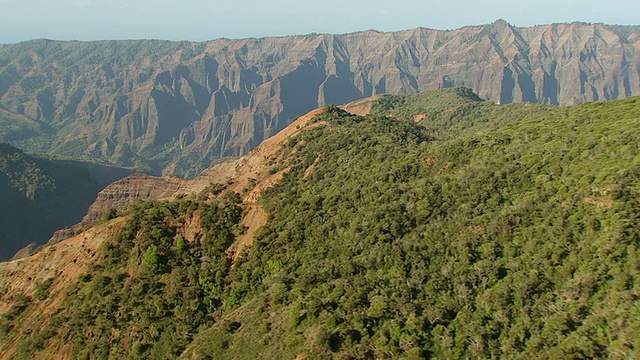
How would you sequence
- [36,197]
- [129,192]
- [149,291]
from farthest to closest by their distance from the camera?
[36,197]
[129,192]
[149,291]

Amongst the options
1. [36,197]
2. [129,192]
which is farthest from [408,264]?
[36,197]

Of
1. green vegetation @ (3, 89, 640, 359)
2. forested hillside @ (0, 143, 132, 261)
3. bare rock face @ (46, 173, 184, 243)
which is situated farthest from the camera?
forested hillside @ (0, 143, 132, 261)

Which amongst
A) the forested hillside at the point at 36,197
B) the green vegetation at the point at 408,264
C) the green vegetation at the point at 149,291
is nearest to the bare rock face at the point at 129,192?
the forested hillside at the point at 36,197

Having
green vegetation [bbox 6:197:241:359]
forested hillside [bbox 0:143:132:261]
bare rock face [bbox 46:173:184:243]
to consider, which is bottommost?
forested hillside [bbox 0:143:132:261]

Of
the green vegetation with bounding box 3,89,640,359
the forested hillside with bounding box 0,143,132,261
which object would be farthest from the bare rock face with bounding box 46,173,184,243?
the green vegetation with bounding box 3,89,640,359

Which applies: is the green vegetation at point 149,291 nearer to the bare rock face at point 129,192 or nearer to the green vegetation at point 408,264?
the green vegetation at point 408,264

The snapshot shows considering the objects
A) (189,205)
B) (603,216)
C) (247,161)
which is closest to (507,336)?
(603,216)

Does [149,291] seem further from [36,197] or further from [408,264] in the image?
[36,197]

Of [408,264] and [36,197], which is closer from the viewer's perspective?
[408,264]

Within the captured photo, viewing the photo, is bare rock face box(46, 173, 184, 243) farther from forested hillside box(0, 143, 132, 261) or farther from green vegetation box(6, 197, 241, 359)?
green vegetation box(6, 197, 241, 359)
